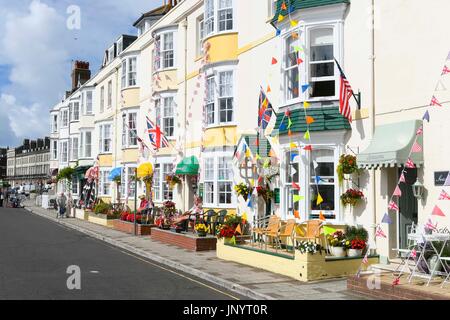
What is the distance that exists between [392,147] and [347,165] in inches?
69.4

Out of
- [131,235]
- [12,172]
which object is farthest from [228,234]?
[12,172]

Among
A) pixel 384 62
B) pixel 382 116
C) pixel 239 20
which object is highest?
pixel 239 20

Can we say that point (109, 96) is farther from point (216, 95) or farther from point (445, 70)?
point (445, 70)

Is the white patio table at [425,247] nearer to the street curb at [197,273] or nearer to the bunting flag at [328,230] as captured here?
the street curb at [197,273]

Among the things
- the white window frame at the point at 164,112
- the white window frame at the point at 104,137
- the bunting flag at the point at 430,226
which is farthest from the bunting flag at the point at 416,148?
the white window frame at the point at 104,137

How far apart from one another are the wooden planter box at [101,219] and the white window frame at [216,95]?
392 inches

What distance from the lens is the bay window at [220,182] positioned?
1905 centimetres

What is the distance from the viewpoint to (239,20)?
1880cm

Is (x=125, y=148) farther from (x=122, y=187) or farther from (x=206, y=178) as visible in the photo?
(x=206, y=178)

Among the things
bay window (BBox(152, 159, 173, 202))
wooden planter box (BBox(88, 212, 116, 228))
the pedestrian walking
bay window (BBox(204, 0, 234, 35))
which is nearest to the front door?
bay window (BBox(204, 0, 234, 35))

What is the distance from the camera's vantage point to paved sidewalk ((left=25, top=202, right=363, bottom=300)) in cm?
967

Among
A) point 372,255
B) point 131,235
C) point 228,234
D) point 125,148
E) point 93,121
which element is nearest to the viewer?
point 372,255

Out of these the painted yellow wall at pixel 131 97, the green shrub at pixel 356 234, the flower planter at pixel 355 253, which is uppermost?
the painted yellow wall at pixel 131 97
